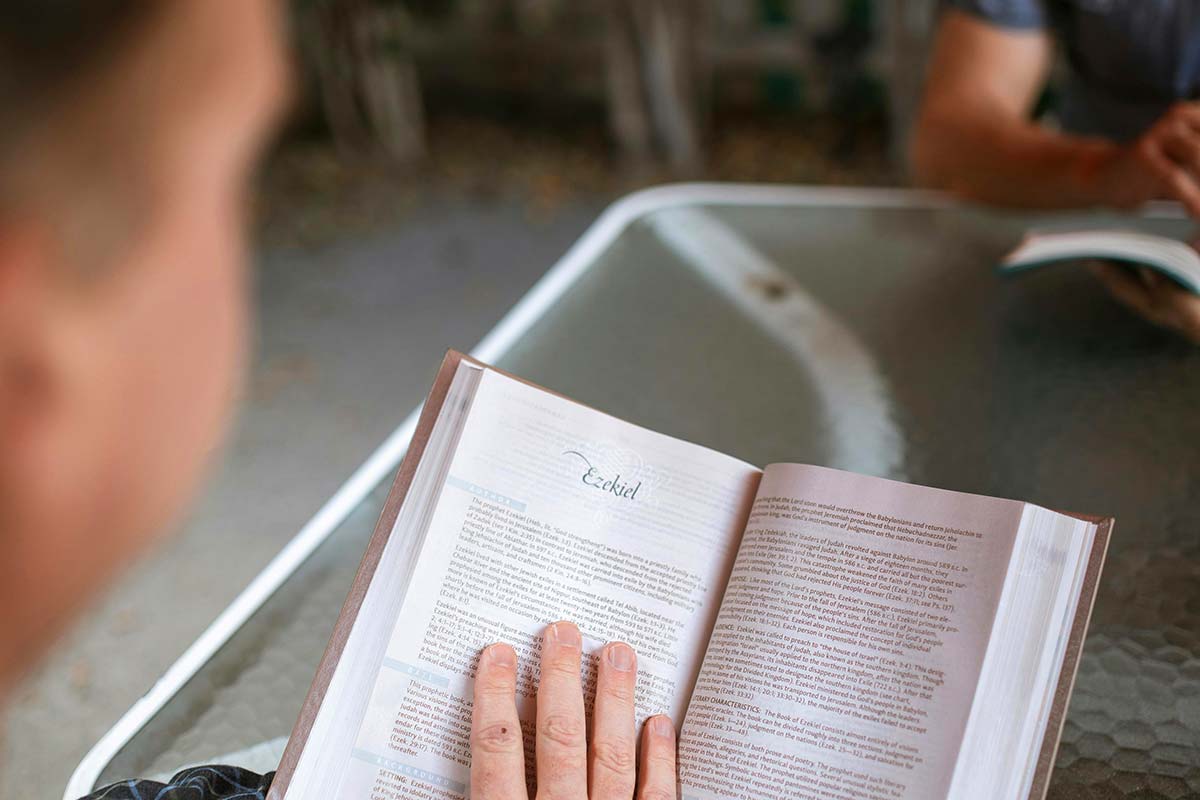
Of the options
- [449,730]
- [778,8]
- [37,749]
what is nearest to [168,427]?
[449,730]

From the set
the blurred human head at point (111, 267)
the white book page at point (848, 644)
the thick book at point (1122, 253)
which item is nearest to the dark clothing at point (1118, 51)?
the thick book at point (1122, 253)

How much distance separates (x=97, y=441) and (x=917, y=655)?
1.54 ft

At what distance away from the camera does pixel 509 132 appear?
2.82 metres

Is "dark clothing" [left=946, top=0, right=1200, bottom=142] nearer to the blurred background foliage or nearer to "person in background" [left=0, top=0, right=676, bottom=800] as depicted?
the blurred background foliage

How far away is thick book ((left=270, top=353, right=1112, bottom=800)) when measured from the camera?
0.54 meters

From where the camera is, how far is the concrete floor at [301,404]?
141 centimetres

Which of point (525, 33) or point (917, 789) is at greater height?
point (525, 33)

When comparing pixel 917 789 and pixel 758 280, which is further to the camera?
pixel 758 280

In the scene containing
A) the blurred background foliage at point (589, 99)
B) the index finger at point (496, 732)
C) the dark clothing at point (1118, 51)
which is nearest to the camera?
the index finger at point (496, 732)

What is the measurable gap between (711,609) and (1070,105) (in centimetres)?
102

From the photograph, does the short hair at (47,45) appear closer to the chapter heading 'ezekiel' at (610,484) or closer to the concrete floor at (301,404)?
the chapter heading 'ezekiel' at (610,484)

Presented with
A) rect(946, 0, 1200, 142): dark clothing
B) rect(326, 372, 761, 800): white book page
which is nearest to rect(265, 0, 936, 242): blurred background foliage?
rect(946, 0, 1200, 142): dark clothing

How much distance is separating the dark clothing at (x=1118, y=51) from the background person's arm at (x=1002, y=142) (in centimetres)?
2

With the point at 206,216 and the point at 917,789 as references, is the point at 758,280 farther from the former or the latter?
the point at 206,216
